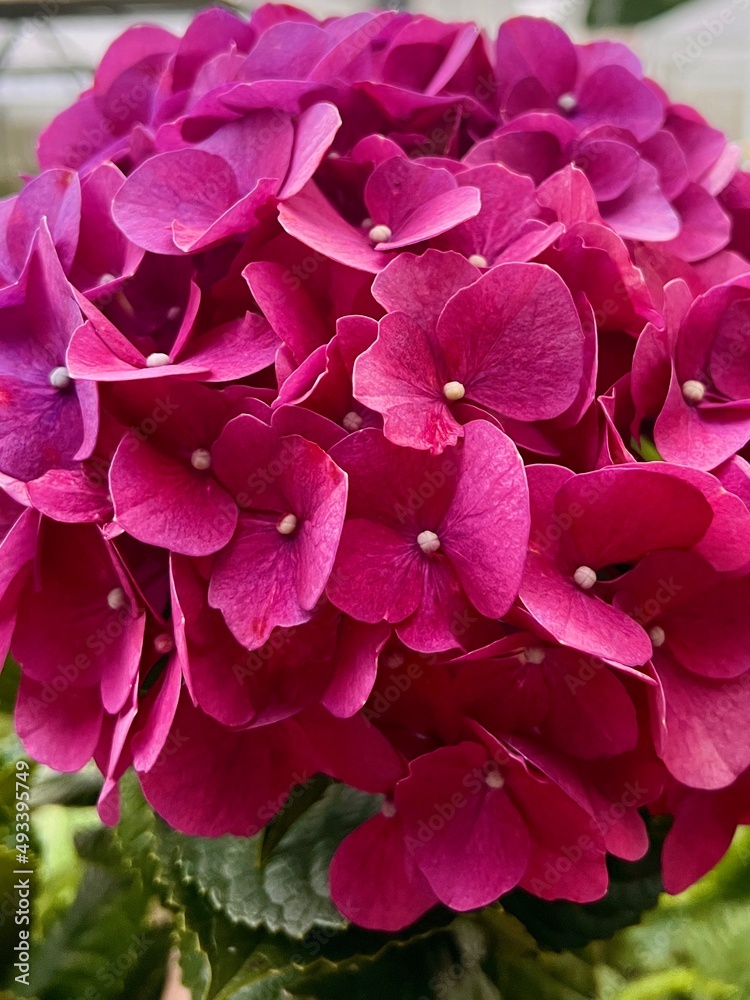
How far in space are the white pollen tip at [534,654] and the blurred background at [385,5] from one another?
90 centimetres

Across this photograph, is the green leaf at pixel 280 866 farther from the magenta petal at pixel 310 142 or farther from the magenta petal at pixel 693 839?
the magenta petal at pixel 310 142

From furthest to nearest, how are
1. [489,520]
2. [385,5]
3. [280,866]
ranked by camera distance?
1. [385,5]
2. [280,866]
3. [489,520]

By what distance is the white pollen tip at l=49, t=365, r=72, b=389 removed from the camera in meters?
0.31

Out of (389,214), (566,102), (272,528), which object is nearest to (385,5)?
(566,102)

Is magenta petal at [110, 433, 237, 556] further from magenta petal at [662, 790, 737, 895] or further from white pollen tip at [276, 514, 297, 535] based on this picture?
magenta petal at [662, 790, 737, 895]

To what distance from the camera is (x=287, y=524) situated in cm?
29

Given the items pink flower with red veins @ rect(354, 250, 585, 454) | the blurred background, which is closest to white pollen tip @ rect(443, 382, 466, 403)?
pink flower with red veins @ rect(354, 250, 585, 454)

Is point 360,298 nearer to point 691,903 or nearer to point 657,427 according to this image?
point 657,427

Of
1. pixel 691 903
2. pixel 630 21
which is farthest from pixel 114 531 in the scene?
pixel 630 21

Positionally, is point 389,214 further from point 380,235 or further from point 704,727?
point 704,727

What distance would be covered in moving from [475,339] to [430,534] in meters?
0.07

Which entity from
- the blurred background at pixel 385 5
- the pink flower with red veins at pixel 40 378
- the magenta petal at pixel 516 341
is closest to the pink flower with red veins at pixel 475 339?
the magenta petal at pixel 516 341

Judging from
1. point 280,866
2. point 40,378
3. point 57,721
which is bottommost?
point 280,866

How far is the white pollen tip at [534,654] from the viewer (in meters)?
0.29
